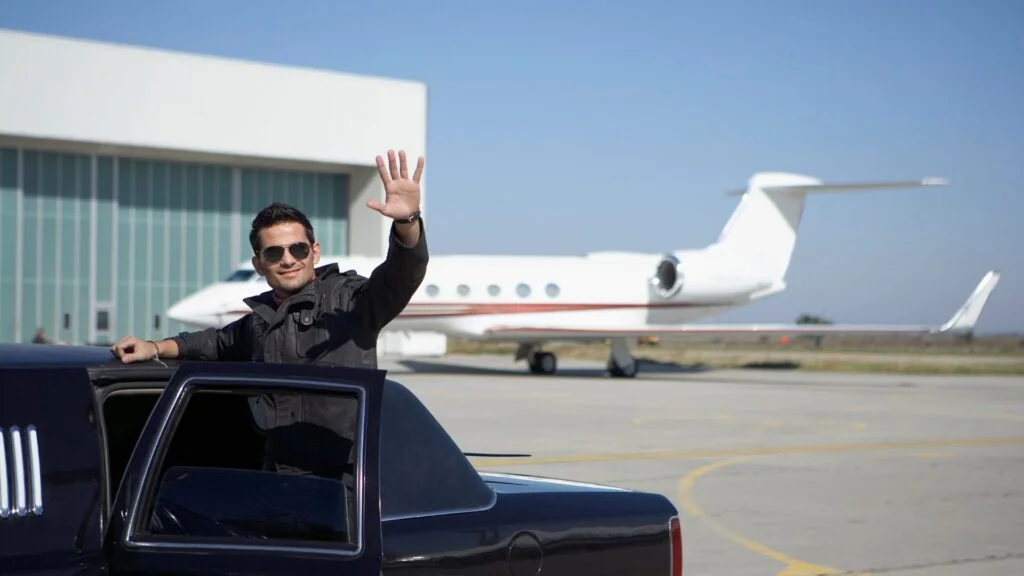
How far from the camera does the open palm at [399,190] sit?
3648 mm

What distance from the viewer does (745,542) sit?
810cm

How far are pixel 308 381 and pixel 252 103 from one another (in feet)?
115

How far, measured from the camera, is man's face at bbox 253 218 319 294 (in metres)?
3.98

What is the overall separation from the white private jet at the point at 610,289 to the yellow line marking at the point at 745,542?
16474 mm

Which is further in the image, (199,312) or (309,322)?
(199,312)

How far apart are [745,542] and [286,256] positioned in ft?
16.7

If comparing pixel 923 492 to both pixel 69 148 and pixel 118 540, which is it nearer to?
pixel 118 540

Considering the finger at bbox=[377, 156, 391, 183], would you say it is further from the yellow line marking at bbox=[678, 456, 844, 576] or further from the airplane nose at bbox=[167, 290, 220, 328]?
the airplane nose at bbox=[167, 290, 220, 328]

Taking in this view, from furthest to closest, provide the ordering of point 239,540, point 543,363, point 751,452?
point 543,363
point 751,452
point 239,540

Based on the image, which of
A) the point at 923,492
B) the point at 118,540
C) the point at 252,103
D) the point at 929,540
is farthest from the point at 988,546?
the point at 252,103

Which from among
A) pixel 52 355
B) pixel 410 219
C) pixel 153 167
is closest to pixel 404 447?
pixel 410 219

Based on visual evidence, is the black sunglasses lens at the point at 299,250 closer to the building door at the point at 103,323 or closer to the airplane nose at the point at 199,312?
the airplane nose at the point at 199,312

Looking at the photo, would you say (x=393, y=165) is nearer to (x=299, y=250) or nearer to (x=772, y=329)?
(x=299, y=250)

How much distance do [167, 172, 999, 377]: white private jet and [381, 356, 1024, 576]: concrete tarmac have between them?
342 cm
